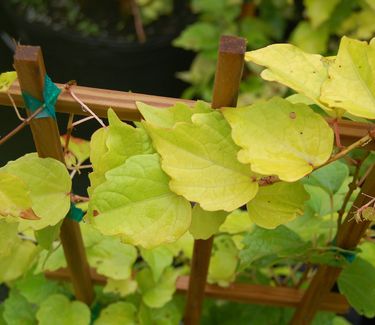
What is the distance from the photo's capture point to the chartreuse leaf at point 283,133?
1.61 feet

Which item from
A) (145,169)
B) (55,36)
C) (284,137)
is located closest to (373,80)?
(284,137)

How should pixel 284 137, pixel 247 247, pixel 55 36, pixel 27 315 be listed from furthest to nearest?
pixel 55 36, pixel 27 315, pixel 247 247, pixel 284 137

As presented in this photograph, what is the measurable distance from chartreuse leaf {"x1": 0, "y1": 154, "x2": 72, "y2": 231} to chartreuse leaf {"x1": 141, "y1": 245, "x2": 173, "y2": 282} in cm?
27

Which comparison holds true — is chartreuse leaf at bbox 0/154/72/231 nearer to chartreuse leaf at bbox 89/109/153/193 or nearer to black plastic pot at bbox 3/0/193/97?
chartreuse leaf at bbox 89/109/153/193

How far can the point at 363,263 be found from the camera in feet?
2.48

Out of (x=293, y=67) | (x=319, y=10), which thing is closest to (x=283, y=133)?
(x=293, y=67)

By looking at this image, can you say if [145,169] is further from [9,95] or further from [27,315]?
[27,315]

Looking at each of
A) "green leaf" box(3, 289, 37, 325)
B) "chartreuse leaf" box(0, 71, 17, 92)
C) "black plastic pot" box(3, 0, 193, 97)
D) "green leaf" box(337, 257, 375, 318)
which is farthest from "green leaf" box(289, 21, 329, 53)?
"chartreuse leaf" box(0, 71, 17, 92)

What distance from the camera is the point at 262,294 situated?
0.90 m

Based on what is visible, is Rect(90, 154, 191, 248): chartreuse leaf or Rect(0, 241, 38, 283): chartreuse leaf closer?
Rect(90, 154, 191, 248): chartreuse leaf

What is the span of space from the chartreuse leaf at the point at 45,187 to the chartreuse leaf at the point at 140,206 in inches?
3.8

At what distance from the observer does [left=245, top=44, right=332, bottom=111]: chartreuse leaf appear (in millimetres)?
512

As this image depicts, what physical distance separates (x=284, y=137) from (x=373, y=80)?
0.10 metres

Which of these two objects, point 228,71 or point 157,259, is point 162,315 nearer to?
point 157,259
